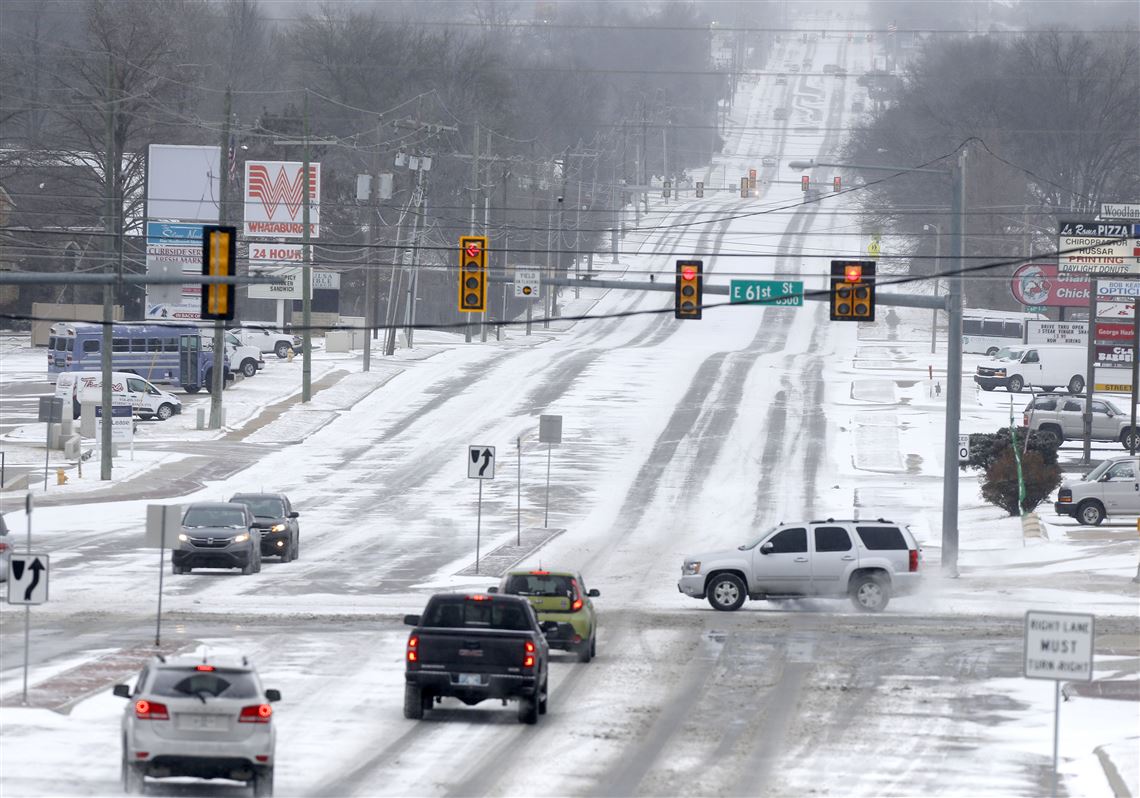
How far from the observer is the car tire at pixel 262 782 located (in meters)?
15.1

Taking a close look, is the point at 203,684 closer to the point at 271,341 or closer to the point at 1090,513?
the point at 1090,513

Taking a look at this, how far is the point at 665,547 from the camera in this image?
41.0 metres

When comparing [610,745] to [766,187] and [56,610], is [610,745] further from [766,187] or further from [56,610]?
[766,187]

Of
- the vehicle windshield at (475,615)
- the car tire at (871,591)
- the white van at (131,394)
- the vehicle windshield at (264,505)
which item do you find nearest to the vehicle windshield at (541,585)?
the vehicle windshield at (475,615)

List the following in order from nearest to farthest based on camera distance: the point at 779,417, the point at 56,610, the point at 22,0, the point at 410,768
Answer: the point at 410,768 < the point at 56,610 < the point at 779,417 < the point at 22,0

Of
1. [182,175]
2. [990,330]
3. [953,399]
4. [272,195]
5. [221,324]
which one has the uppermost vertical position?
[182,175]

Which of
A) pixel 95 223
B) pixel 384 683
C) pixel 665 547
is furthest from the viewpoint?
pixel 95 223

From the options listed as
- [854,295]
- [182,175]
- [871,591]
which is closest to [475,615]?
[871,591]

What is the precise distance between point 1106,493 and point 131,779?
32.1 m

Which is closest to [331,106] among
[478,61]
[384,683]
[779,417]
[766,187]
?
[478,61]

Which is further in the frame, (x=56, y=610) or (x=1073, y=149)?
(x=1073, y=149)

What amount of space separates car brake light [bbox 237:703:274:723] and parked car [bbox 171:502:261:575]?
20.1 meters

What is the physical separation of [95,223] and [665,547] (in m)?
60.3

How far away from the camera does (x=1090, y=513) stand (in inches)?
1671
